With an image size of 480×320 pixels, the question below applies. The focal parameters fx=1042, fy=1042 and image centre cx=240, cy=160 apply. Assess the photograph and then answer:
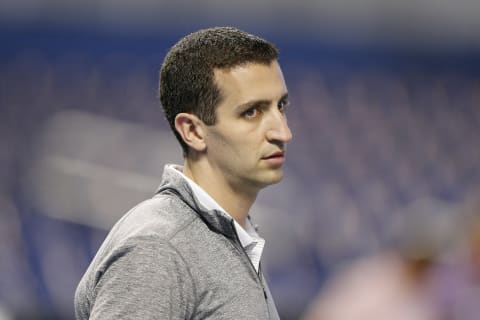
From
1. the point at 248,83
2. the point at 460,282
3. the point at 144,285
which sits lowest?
the point at 460,282

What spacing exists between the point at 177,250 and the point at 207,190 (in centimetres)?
27

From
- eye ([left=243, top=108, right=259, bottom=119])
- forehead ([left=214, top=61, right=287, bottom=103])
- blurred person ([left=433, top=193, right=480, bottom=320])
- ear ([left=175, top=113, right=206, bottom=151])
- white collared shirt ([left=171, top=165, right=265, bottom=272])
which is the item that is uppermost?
forehead ([left=214, top=61, right=287, bottom=103])

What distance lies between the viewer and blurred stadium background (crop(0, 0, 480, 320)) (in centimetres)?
620

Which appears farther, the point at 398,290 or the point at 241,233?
the point at 398,290

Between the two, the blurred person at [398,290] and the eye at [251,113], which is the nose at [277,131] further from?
the blurred person at [398,290]

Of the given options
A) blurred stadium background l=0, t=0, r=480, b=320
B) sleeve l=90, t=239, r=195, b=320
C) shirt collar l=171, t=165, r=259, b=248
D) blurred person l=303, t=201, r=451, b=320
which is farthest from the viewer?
blurred stadium background l=0, t=0, r=480, b=320

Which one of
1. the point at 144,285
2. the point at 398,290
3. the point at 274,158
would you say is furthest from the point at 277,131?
the point at 398,290

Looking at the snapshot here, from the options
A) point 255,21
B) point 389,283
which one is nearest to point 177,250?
point 389,283

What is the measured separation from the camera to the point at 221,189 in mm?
2078

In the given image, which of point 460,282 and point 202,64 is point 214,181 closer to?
point 202,64

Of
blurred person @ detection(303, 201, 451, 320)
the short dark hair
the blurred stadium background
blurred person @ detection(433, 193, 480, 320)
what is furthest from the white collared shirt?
the blurred stadium background

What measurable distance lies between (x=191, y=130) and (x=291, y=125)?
15.6 feet

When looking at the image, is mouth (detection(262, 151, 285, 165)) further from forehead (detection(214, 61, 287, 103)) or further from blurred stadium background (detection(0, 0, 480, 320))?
blurred stadium background (detection(0, 0, 480, 320))

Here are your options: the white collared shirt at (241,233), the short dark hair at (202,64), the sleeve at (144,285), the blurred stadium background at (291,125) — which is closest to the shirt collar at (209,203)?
the white collared shirt at (241,233)
